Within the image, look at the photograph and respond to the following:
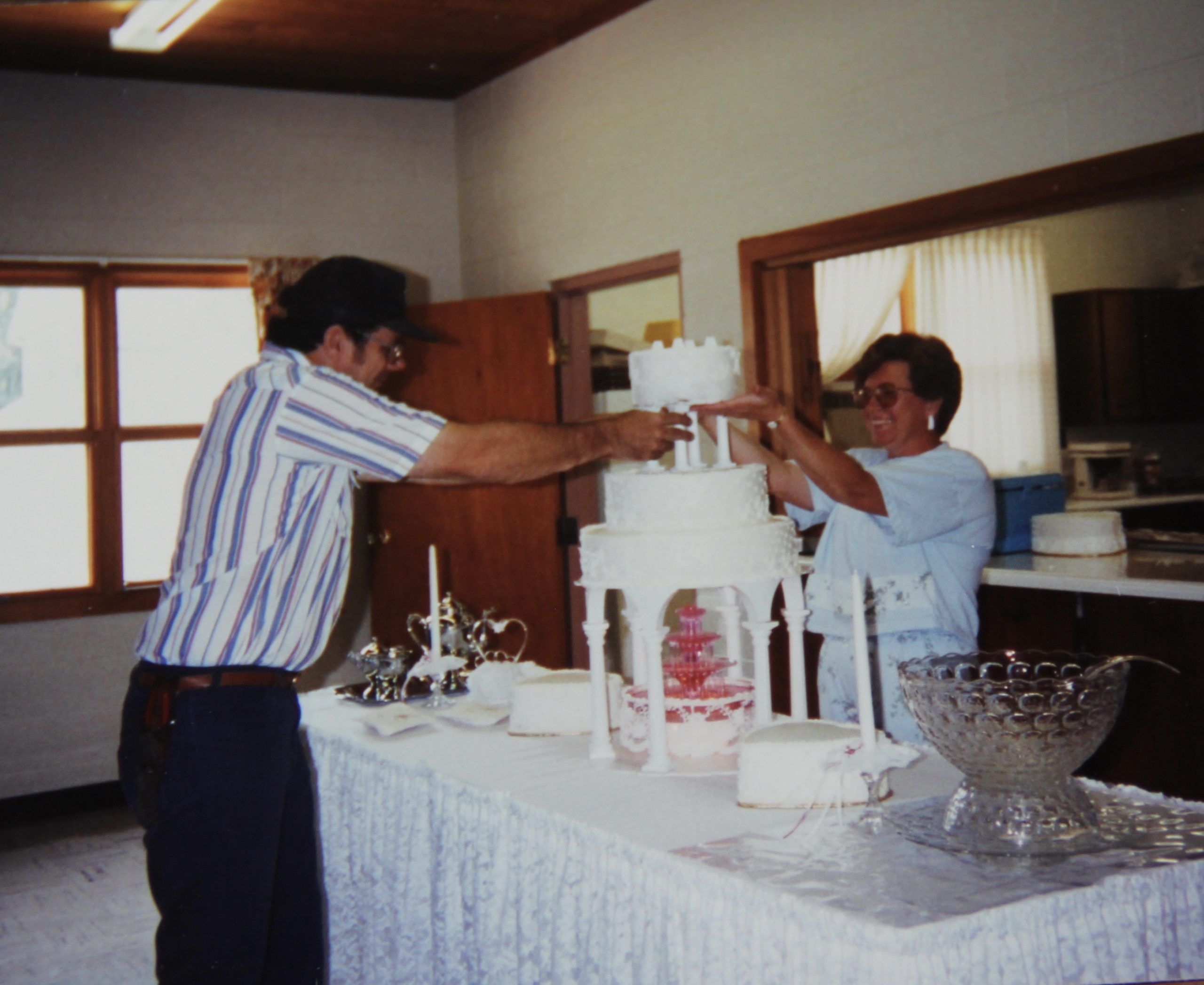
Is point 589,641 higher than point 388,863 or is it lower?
higher

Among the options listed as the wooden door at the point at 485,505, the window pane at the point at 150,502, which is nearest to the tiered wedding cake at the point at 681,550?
the wooden door at the point at 485,505

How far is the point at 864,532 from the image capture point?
256 centimetres

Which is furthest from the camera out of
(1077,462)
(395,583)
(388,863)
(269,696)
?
(1077,462)

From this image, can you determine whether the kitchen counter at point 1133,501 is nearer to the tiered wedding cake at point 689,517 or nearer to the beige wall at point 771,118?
the beige wall at point 771,118

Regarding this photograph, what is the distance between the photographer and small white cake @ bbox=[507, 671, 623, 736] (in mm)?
2314

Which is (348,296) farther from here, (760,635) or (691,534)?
(760,635)

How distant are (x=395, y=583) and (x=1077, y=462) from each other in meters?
3.14

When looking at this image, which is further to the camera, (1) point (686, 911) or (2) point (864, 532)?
(2) point (864, 532)

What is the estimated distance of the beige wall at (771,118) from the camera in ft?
9.75

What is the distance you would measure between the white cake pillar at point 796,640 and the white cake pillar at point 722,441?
23cm

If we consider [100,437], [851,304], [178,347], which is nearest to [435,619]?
[100,437]

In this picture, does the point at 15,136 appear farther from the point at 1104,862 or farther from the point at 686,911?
the point at 1104,862

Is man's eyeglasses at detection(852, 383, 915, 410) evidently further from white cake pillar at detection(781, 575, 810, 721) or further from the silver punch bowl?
the silver punch bowl

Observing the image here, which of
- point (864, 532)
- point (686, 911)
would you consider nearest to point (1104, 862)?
point (686, 911)
